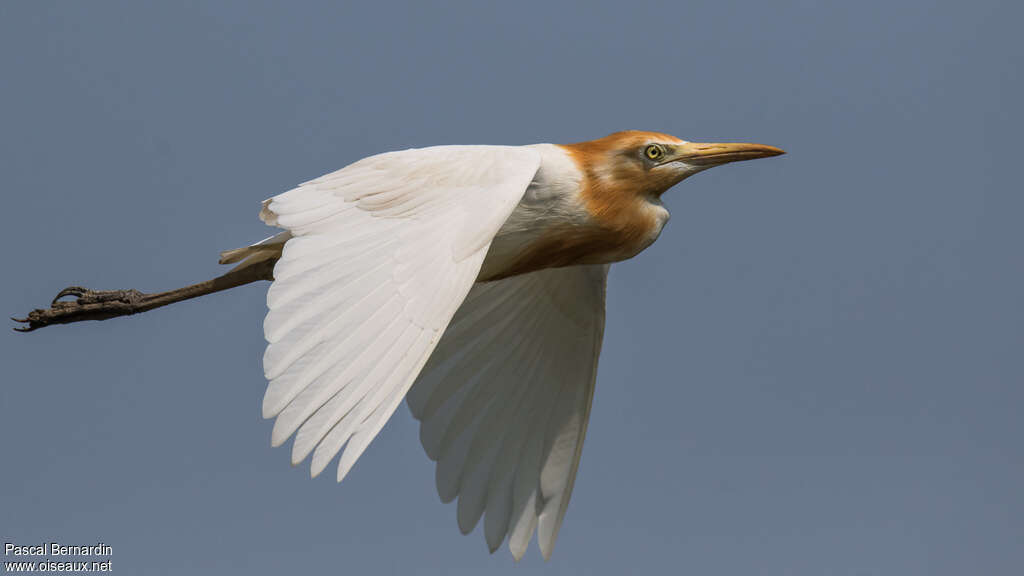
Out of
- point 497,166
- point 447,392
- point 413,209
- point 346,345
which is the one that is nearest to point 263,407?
point 346,345

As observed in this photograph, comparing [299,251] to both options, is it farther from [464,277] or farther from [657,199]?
[657,199]

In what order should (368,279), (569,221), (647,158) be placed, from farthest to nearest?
(647,158) < (569,221) < (368,279)

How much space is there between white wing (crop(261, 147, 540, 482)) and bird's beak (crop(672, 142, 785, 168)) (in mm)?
939

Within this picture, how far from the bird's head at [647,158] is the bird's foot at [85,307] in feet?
9.94

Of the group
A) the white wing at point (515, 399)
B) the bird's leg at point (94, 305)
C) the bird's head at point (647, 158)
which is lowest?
the white wing at point (515, 399)

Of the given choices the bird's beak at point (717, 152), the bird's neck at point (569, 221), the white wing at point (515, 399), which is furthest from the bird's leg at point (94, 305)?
the bird's beak at point (717, 152)

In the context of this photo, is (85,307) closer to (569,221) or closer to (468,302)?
(468,302)

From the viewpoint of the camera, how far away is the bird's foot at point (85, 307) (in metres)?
8.33

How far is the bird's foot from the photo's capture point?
833cm

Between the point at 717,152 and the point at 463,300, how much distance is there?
5.37 feet

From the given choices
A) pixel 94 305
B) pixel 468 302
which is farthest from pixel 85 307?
pixel 468 302

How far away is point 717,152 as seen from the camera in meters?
6.99

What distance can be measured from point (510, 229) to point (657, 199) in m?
0.84

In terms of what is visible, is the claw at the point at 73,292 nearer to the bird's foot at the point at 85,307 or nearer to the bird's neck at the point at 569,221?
the bird's foot at the point at 85,307
